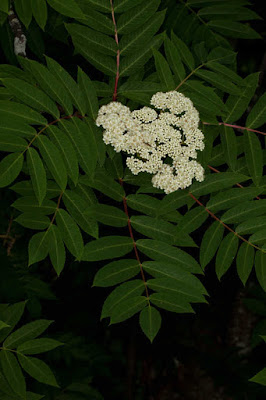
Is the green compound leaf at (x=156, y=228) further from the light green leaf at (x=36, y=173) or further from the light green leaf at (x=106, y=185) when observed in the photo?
the light green leaf at (x=36, y=173)

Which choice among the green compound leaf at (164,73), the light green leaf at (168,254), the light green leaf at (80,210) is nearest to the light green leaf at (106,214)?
the light green leaf at (80,210)

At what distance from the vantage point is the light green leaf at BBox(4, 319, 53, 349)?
251 centimetres

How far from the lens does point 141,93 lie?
2.21 m

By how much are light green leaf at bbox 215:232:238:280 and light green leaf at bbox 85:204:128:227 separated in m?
0.45

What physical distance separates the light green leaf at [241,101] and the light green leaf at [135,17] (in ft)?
1.87

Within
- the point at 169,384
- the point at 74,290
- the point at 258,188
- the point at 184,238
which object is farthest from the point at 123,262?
the point at 169,384

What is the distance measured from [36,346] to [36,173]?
955 mm

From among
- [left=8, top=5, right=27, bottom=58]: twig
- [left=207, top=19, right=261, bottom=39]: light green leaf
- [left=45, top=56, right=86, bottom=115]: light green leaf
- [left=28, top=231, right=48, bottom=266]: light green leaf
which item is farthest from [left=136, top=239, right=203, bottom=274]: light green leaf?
[left=207, top=19, right=261, bottom=39]: light green leaf

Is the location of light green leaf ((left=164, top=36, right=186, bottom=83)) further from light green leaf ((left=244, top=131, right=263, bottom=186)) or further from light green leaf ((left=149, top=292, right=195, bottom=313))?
light green leaf ((left=149, top=292, right=195, bottom=313))

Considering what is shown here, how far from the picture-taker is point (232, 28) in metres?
2.99

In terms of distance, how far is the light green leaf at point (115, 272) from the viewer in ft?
7.22

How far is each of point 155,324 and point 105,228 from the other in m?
1.49

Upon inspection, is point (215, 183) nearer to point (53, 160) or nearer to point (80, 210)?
point (80, 210)

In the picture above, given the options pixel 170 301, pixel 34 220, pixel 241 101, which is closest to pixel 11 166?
pixel 34 220
